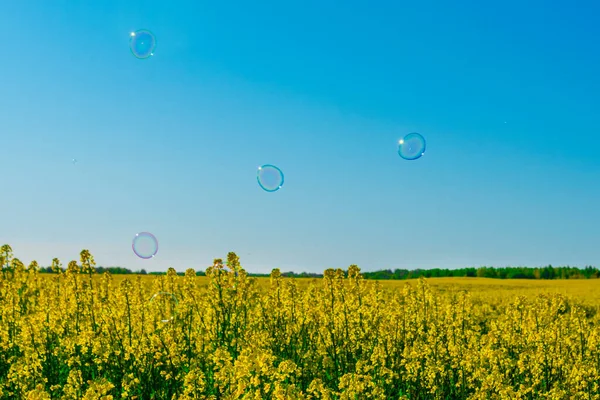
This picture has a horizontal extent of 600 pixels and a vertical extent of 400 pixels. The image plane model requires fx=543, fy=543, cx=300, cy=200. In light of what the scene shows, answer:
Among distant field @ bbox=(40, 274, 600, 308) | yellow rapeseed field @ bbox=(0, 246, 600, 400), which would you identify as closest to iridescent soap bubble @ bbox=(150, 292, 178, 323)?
yellow rapeseed field @ bbox=(0, 246, 600, 400)

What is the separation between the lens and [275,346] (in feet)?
28.0

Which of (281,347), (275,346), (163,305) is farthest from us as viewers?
(163,305)

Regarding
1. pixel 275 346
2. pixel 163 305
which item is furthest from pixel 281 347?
pixel 163 305

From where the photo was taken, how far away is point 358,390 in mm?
4965

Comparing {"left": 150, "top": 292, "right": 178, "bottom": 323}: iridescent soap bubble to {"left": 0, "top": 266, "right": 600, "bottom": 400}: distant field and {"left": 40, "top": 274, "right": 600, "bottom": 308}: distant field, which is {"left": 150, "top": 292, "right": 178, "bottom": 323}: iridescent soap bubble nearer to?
{"left": 0, "top": 266, "right": 600, "bottom": 400}: distant field

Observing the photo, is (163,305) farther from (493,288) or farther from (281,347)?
(493,288)

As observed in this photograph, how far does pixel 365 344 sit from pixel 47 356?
15.6 ft

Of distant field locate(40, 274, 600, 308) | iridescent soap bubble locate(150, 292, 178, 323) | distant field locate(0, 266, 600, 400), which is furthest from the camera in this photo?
distant field locate(40, 274, 600, 308)

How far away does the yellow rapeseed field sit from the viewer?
20.1ft

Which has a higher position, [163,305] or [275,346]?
[163,305]

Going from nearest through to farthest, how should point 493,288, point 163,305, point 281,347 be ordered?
1. point 281,347
2. point 163,305
3. point 493,288

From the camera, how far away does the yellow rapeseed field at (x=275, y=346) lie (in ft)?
20.1

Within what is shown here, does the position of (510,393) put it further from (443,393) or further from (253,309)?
(253,309)

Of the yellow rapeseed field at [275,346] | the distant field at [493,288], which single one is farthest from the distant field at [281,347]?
the distant field at [493,288]
